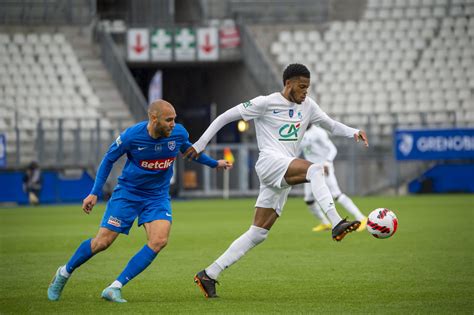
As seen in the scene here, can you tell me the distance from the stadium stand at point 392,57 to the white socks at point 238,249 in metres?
25.6

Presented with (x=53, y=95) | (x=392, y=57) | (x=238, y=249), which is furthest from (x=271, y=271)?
(x=392, y=57)

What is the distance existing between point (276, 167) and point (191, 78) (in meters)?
33.0

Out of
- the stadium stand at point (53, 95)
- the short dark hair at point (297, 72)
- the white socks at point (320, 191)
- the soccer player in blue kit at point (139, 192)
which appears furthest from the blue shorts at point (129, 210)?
the stadium stand at point (53, 95)

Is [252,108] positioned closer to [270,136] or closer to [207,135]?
[270,136]

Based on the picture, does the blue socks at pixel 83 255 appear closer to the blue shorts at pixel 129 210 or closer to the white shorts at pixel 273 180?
the blue shorts at pixel 129 210

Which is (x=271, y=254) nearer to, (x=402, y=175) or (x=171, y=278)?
(x=171, y=278)

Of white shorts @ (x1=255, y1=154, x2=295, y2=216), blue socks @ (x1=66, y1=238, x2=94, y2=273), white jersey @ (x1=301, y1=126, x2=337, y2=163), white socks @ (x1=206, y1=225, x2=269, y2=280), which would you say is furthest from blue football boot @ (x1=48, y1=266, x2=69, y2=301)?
white jersey @ (x1=301, y1=126, x2=337, y2=163)

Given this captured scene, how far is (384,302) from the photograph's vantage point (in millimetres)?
8828

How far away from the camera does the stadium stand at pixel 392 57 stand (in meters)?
36.0

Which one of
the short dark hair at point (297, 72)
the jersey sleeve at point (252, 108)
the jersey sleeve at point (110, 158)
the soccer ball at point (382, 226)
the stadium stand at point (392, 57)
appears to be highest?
the stadium stand at point (392, 57)

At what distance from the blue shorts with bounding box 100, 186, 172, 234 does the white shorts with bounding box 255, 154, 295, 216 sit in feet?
3.16

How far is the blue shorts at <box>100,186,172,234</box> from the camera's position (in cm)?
927

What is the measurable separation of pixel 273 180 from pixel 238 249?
2.84 feet

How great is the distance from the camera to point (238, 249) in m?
9.70
